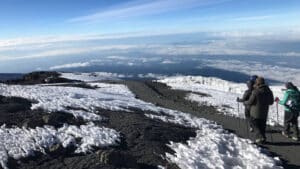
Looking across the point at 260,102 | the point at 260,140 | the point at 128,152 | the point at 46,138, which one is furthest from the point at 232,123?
the point at 46,138

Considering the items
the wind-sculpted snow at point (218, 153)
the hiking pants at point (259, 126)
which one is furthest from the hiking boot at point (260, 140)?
the wind-sculpted snow at point (218, 153)

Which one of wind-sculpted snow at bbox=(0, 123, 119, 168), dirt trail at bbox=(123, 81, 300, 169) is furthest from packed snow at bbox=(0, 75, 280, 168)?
dirt trail at bbox=(123, 81, 300, 169)

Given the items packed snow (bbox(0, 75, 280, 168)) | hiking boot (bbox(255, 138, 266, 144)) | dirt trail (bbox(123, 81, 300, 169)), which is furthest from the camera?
hiking boot (bbox(255, 138, 266, 144))

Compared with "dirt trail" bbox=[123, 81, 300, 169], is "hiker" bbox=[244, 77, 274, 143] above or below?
above

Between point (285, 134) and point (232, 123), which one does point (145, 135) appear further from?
point (232, 123)

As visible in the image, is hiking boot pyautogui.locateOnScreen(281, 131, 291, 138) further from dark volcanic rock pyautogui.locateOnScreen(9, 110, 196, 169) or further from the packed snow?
dark volcanic rock pyautogui.locateOnScreen(9, 110, 196, 169)

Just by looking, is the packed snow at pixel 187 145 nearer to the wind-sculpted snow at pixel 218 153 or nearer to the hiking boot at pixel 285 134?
the wind-sculpted snow at pixel 218 153
